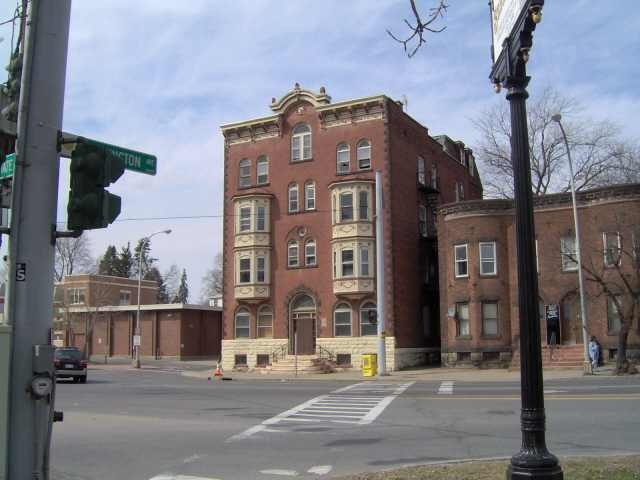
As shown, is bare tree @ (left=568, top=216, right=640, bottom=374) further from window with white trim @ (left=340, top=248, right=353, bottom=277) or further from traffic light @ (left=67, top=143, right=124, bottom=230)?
traffic light @ (left=67, top=143, right=124, bottom=230)

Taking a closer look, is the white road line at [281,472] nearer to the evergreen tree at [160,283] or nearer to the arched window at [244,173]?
the arched window at [244,173]

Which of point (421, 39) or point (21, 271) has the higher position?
point (421, 39)

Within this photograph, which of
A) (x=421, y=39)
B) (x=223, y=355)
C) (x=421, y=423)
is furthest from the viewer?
(x=223, y=355)

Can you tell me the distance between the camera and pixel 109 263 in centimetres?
10712

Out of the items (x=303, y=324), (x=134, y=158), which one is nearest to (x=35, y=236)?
(x=134, y=158)

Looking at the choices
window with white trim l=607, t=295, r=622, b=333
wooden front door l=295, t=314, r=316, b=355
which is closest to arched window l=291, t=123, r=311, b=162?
wooden front door l=295, t=314, r=316, b=355

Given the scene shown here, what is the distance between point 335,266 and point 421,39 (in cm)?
3340

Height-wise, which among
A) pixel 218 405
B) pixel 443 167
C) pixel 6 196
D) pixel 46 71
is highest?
pixel 443 167

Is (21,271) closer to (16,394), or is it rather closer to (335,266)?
(16,394)

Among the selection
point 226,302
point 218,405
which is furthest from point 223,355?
point 218,405

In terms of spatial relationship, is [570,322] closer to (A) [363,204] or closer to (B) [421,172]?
(A) [363,204]

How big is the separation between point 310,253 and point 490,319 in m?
11.2

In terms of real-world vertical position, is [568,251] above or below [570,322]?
above

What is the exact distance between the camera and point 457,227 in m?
38.7
